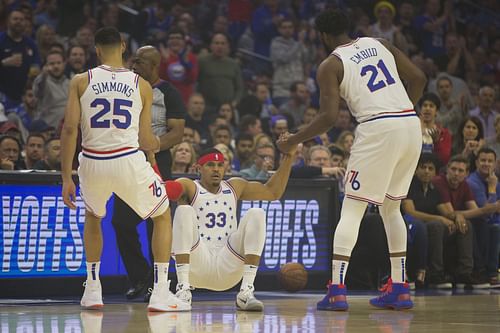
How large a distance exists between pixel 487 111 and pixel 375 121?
304 inches

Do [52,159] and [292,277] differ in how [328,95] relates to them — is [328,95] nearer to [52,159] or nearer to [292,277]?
[292,277]

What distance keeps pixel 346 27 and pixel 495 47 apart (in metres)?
11.8

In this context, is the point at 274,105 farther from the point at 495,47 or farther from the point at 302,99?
the point at 495,47

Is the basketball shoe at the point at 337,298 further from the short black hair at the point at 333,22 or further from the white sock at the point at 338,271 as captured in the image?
the short black hair at the point at 333,22

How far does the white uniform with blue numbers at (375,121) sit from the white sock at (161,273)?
5.11 ft

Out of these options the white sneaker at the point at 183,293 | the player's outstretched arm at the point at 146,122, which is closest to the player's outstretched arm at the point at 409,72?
the player's outstretched arm at the point at 146,122

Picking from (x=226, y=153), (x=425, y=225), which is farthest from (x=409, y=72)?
(x=226, y=153)

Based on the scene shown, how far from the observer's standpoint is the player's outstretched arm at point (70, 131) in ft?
26.7

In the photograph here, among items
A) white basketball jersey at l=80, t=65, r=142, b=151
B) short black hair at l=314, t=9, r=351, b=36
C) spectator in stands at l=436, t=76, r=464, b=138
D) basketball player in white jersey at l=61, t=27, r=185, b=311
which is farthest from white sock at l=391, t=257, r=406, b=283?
spectator in stands at l=436, t=76, r=464, b=138

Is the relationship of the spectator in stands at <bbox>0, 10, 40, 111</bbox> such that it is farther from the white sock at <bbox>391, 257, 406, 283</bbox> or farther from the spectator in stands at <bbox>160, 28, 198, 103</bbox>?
the white sock at <bbox>391, 257, 406, 283</bbox>

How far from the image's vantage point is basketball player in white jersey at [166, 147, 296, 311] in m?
8.53

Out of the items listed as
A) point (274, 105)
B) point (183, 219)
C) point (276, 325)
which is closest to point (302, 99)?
point (274, 105)

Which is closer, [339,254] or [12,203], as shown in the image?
[339,254]

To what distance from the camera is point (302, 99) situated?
16.2 meters
